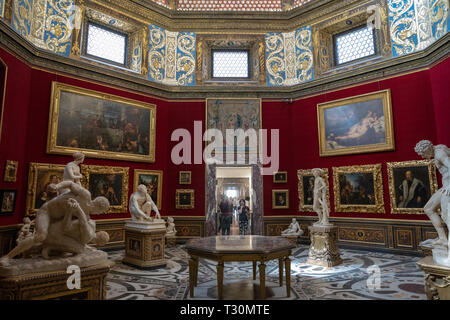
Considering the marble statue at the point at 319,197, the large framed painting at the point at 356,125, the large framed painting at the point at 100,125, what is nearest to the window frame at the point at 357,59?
the large framed painting at the point at 356,125

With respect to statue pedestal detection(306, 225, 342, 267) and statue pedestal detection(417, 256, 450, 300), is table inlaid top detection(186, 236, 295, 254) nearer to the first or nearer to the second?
statue pedestal detection(417, 256, 450, 300)

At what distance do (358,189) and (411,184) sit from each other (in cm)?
182

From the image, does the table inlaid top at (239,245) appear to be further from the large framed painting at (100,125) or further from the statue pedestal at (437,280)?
the large framed painting at (100,125)

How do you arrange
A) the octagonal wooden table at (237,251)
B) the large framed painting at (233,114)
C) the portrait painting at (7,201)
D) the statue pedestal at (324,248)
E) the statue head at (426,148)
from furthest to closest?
1. the large framed painting at (233,114)
2. the statue pedestal at (324,248)
3. the portrait painting at (7,201)
4. the octagonal wooden table at (237,251)
5. the statue head at (426,148)

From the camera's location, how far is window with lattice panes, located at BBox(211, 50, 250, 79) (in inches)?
559

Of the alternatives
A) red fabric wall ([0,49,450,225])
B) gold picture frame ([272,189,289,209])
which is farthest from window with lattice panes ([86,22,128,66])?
gold picture frame ([272,189,289,209])

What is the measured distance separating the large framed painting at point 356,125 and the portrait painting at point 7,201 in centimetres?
1131

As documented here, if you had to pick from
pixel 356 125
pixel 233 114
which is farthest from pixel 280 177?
pixel 356 125

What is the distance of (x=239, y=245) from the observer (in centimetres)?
577

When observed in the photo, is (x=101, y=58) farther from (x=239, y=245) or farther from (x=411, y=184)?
(x=411, y=184)

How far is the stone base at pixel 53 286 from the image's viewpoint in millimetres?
3398

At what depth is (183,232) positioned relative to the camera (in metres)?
12.8

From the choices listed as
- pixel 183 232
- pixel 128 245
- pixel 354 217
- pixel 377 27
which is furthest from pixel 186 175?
pixel 377 27
